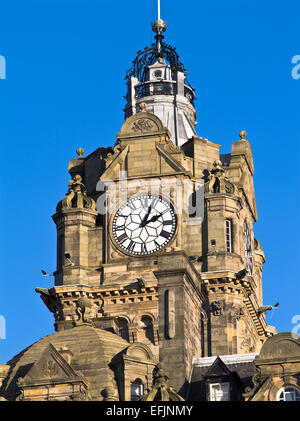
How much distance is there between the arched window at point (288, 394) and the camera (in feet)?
293

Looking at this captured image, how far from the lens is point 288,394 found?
89.7 metres

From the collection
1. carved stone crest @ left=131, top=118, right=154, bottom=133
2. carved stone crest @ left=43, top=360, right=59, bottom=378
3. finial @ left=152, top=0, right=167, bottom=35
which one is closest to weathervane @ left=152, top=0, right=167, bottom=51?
finial @ left=152, top=0, right=167, bottom=35

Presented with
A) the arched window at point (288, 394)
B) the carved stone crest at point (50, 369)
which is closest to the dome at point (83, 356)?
the carved stone crest at point (50, 369)

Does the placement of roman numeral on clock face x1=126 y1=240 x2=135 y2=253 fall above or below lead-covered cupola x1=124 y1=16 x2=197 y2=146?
below

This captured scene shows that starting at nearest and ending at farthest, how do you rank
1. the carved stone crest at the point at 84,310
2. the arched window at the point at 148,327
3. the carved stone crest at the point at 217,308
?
the carved stone crest at the point at 84,310 → the arched window at the point at 148,327 → the carved stone crest at the point at 217,308

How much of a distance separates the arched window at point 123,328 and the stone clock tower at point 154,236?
0.07 metres

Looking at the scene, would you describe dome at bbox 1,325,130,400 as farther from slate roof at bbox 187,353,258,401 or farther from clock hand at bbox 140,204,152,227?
clock hand at bbox 140,204,152,227

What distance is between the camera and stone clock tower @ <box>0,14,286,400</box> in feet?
348

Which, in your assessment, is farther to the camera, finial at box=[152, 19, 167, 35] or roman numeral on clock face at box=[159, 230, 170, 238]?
finial at box=[152, 19, 167, 35]

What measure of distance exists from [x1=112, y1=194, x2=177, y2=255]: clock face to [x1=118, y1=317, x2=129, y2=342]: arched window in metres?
3.80

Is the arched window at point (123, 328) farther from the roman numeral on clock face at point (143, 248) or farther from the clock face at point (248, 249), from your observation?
the clock face at point (248, 249)

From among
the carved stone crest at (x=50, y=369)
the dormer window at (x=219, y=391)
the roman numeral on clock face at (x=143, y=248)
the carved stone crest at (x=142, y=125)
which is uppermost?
the carved stone crest at (x=142, y=125)

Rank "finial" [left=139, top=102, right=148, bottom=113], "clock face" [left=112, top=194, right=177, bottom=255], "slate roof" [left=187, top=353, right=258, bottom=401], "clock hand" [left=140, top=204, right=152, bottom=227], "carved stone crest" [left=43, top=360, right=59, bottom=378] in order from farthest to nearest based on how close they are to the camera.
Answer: "finial" [left=139, top=102, right=148, bottom=113] → "clock hand" [left=140, top=204, right=152, bottom=227] → "clock face" [left=112, top=194, right=177, bottom=255] → "slate roof" [left=187, top=353, right=258, bottom=401] → "carved stone crest" [left=43, top=360, right=59, bottom=378]

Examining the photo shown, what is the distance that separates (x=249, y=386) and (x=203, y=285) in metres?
12.9
